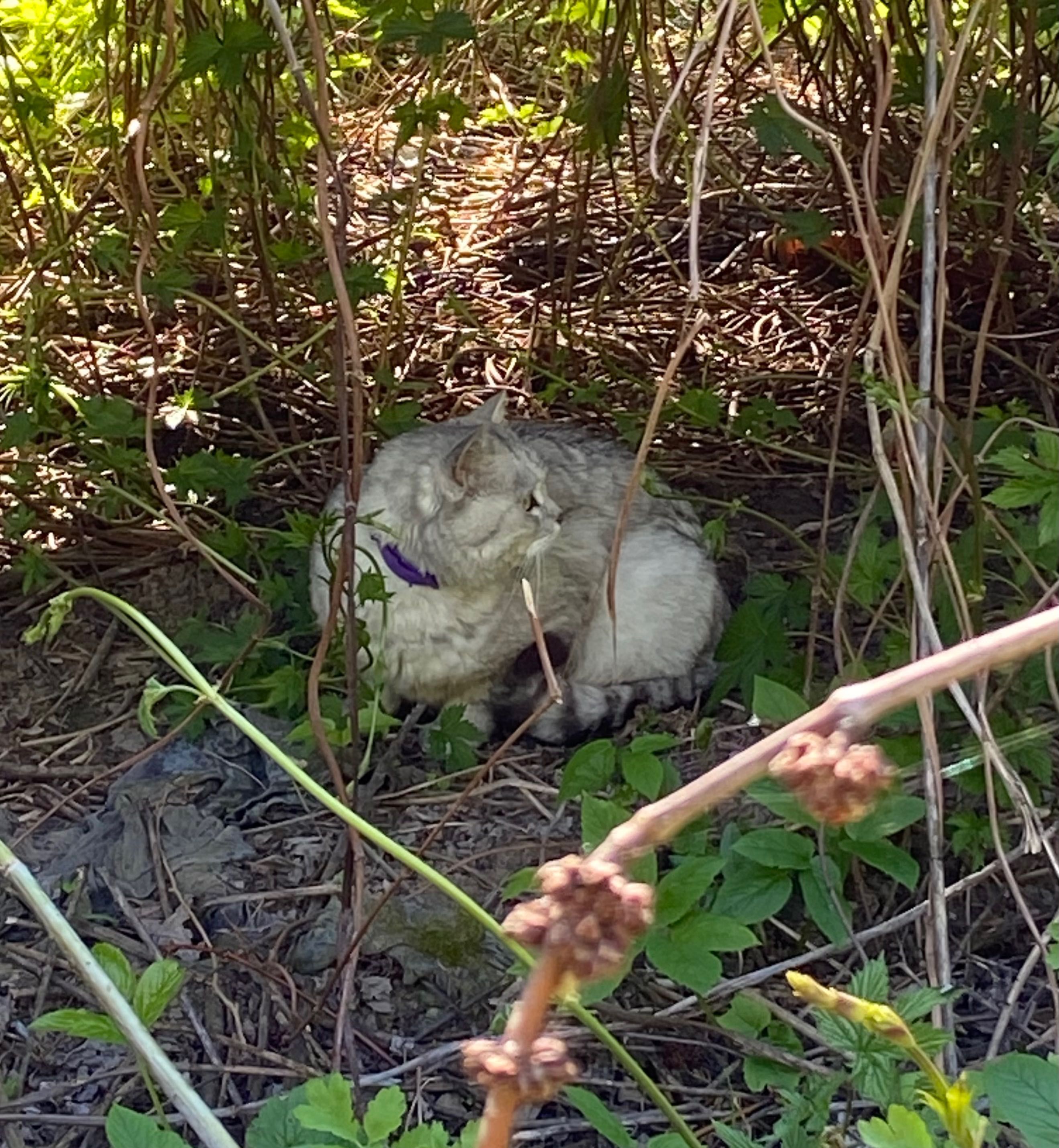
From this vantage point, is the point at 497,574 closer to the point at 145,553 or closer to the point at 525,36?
the point at 145,553

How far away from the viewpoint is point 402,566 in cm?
296

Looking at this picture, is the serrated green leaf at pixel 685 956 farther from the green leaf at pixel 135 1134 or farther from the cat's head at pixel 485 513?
the cat's head at pixel 485 513

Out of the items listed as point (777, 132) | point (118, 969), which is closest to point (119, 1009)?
point (118, 969)

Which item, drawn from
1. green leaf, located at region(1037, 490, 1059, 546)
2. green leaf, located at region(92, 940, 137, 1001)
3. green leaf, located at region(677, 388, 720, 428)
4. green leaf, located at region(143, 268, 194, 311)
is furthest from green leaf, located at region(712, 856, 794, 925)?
green leaf, located at region(143, 268, 194, 311)

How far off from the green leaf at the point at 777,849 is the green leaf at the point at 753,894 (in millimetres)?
16

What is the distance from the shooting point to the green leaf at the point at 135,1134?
157 centimetres

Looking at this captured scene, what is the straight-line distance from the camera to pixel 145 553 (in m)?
3.45

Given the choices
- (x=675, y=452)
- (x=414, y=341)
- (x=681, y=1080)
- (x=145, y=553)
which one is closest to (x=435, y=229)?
(x=414, y=341)

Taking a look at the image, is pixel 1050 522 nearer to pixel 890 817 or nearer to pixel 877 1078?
pixel 890 817

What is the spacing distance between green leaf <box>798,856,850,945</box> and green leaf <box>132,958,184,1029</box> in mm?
937

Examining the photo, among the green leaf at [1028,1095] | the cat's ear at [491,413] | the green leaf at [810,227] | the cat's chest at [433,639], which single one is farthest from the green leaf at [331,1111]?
the green leaf at [810,227]

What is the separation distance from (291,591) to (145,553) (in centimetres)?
51

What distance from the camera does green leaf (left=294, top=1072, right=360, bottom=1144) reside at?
155 cm

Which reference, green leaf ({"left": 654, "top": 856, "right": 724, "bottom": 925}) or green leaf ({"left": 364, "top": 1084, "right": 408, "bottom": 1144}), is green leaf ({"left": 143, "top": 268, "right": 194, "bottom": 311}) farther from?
green leaf ({"left": 364, "top": 1084, "right": 408, "bottom": 1144})
